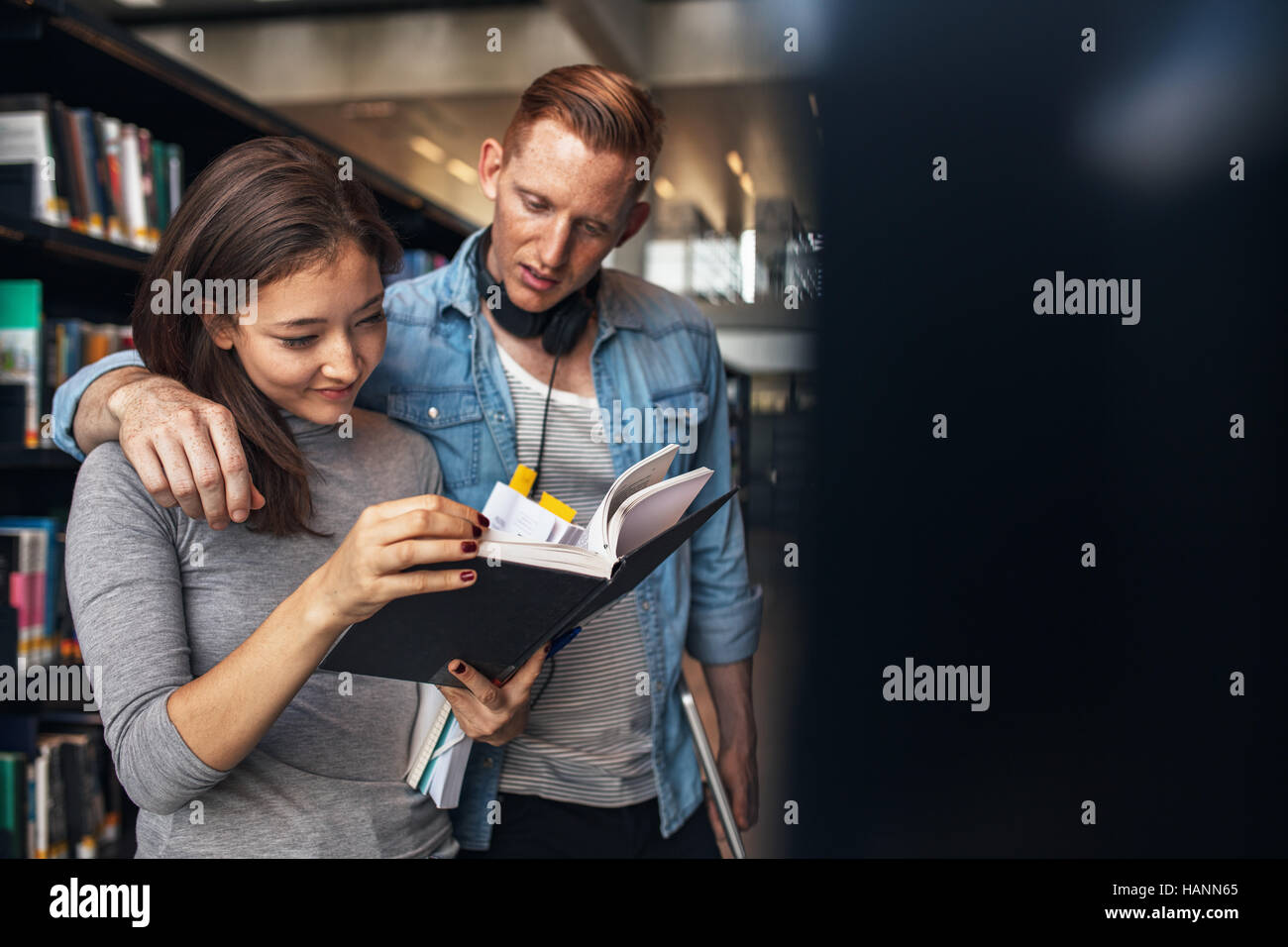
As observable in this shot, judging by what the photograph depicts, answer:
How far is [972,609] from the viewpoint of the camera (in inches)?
64.8

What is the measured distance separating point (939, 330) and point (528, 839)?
1.07 m

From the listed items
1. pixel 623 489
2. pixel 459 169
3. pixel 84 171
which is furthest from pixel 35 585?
A: pixel 459 169

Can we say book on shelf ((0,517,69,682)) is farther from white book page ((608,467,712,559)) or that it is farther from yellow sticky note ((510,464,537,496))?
white book page ((608,467,712,559))

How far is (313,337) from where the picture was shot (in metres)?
1.04

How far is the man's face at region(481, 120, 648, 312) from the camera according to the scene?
125cm

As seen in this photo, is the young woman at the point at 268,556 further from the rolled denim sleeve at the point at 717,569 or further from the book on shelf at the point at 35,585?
the book on shelf at the point at 35,585

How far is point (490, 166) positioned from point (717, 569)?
722 millimetres

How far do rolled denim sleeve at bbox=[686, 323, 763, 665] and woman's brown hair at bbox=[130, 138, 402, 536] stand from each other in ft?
2.11

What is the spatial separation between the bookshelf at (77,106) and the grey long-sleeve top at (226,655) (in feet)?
1.43

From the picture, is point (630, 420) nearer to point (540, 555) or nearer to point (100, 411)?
point (540, 555)

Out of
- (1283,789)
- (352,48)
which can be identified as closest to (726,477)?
(1283,789)

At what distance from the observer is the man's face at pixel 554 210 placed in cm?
125
